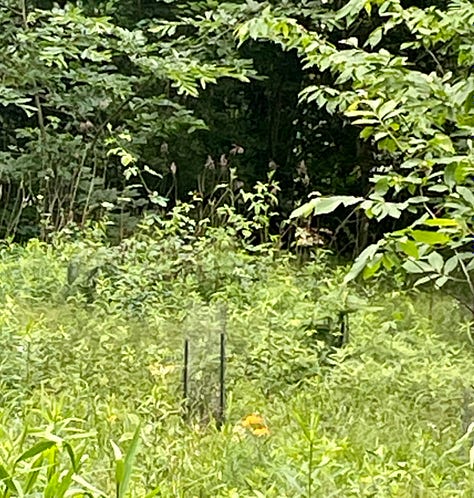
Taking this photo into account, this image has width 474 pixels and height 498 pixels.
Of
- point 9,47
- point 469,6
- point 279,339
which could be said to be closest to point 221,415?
point 279,339

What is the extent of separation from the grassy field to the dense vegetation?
12 mm

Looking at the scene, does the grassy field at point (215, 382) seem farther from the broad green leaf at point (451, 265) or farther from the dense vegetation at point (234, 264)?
the broad green leaf at point (451, 265)

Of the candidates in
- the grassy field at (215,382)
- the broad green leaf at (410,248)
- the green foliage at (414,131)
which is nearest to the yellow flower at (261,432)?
the grassy field at (215,382)

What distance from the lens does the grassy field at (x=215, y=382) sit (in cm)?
236

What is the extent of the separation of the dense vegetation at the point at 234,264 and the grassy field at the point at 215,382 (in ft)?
0.04

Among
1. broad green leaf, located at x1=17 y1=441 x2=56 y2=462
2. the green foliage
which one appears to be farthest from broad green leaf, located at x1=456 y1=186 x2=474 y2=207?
broad green leaf, located at x1=17 y1=441 x2=56 y2=462

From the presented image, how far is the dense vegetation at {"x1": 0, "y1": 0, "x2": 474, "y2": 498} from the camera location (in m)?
2.39

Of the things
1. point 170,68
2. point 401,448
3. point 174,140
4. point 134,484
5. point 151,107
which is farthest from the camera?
point 174,140

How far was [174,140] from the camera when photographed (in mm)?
7289

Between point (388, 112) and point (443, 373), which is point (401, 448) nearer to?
point (443, 373)

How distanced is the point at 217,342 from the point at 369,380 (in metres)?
0.56

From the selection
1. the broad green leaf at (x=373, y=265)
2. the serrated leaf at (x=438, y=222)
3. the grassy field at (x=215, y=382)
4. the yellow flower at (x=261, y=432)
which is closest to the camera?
the serrated leaf at (x=438, y=222)

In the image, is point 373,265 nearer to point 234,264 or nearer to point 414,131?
point 414,131

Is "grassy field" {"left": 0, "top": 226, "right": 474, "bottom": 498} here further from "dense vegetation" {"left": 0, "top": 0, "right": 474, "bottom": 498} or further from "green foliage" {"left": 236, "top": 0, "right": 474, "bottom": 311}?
"green foliage" {"left": 236, "top": 0, "right": 474, "bottom": 311}
